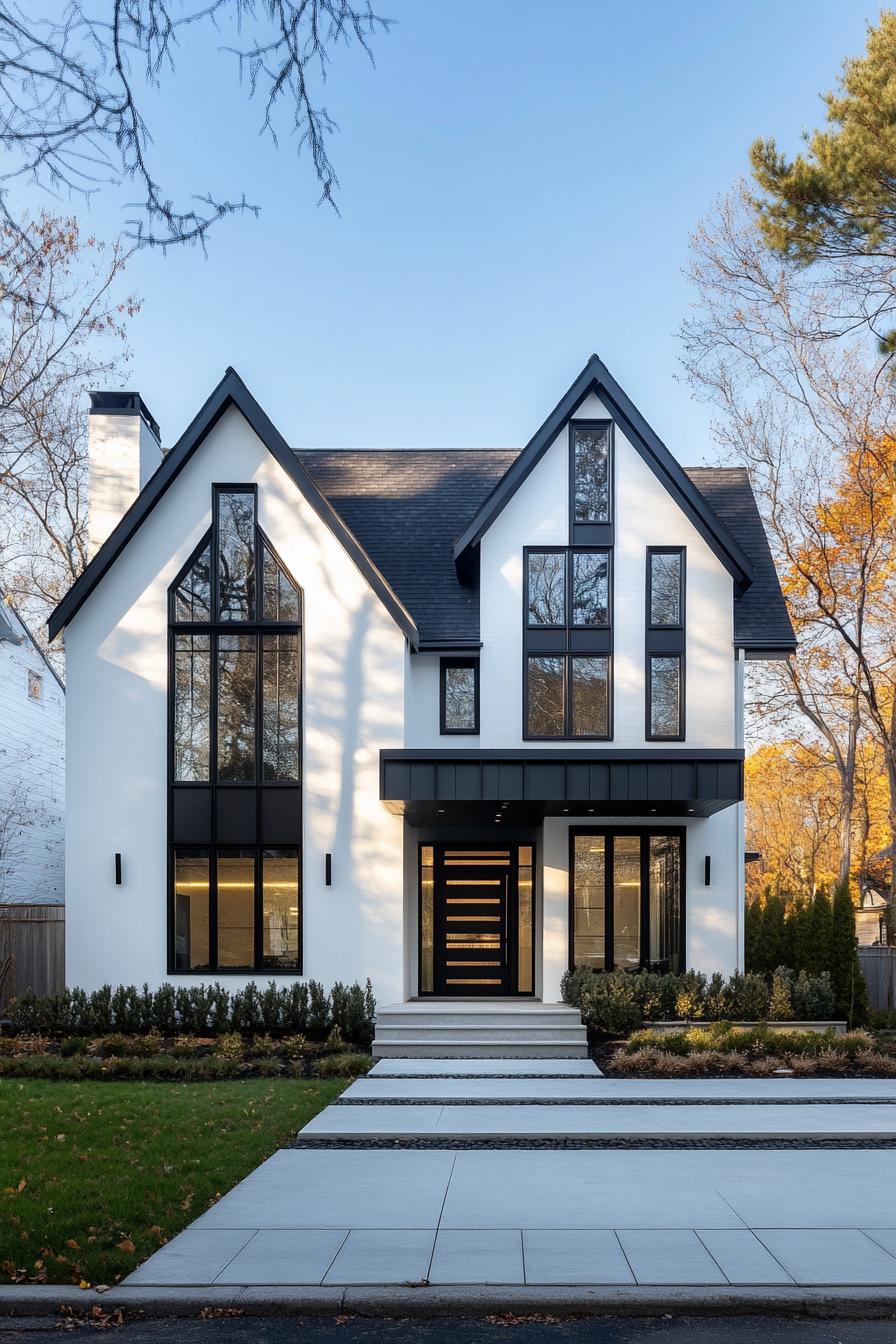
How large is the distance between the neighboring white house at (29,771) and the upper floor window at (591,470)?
13036mm

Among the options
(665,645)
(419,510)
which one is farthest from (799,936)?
(419,510)

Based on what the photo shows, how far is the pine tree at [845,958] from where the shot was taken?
18562 millimetres

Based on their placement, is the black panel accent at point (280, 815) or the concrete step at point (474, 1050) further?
the black panel accent at point (280, 815)

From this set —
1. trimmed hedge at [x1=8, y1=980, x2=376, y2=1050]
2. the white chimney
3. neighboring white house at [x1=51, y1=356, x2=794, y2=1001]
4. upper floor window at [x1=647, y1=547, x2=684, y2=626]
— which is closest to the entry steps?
trimmed hedge at [x1=8, y1=980, x2=376, y2=1050]

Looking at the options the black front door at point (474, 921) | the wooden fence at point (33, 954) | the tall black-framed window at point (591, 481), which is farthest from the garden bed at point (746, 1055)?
the wooden fence at point (33, 954)

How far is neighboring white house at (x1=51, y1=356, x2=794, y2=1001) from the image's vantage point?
1803 cm

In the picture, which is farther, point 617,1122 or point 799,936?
point 799,936

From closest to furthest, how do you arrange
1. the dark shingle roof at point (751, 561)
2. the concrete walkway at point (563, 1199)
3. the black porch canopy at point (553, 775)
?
the concrete walkway at point (563, 1199) < the black porch canopy at point (553, 775) < the dark shingle roof at point (751, 561)

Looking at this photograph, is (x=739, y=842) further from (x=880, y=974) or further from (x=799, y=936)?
(x=880, y=974)

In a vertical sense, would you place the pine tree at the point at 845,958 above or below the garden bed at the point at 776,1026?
above

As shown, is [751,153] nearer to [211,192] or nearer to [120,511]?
[120,511]

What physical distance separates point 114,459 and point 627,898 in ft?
36.3

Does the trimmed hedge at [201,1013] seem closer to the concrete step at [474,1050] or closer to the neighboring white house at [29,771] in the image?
the concrete step at [474,1050]

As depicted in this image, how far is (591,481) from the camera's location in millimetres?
19375
